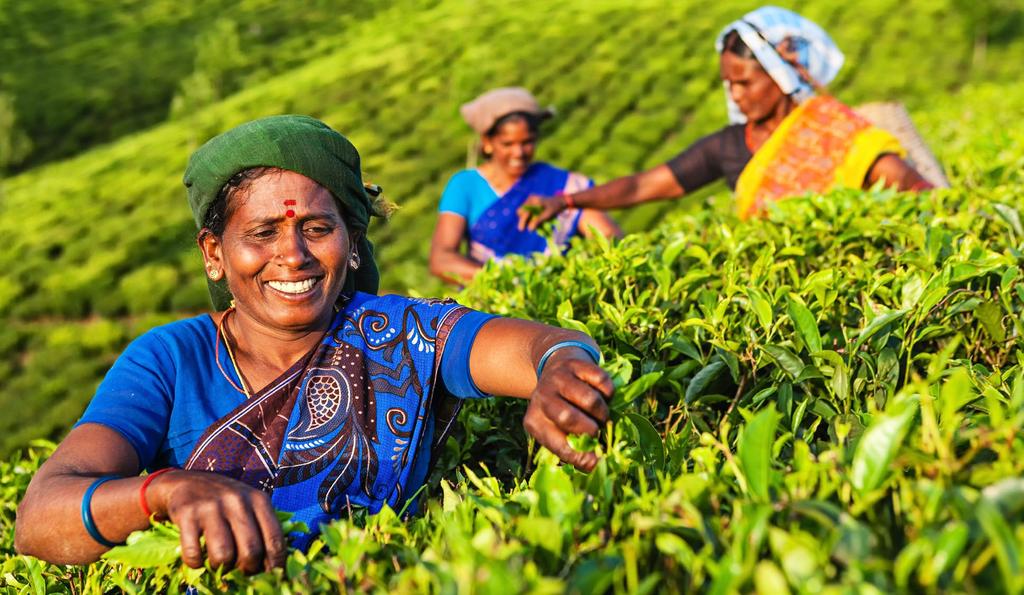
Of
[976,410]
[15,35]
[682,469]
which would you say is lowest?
[976,410]

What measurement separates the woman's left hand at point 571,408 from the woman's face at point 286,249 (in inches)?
26.5

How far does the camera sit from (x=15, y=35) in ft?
77.2

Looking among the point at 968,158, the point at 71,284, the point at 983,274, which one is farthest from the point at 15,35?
the point at 983,274

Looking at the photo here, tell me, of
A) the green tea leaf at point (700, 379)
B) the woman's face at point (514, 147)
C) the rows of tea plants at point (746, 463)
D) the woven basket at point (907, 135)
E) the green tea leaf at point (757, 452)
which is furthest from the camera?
the woman's face at point (514, 147)

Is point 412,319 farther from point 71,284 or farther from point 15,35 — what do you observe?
point 15,35

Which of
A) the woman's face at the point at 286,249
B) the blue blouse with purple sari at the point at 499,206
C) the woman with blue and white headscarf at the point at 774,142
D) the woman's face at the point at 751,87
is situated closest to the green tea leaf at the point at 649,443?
the woman's face at the point at 286,249

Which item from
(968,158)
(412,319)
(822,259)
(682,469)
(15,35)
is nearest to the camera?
(682,469)

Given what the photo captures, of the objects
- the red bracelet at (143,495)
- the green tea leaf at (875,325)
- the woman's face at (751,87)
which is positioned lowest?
the green tea leaf at (875,325)

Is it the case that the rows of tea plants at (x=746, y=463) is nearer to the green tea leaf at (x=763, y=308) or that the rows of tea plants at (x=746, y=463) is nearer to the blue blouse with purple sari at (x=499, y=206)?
the green tea leaf at (x=763, y=308)

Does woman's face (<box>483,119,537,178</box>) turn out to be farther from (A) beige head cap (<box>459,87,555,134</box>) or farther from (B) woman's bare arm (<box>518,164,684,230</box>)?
(B) woman's bare arm (<box>518,164,684,230</box>)

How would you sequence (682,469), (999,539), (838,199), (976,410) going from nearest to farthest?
(999,539) < (682,469) < (976,410) < (838,199)

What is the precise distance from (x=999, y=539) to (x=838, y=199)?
2240 mm

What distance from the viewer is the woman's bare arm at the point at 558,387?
1.28 meters

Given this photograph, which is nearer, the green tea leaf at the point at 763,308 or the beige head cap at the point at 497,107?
the green tea leaf at the point at 763,308
